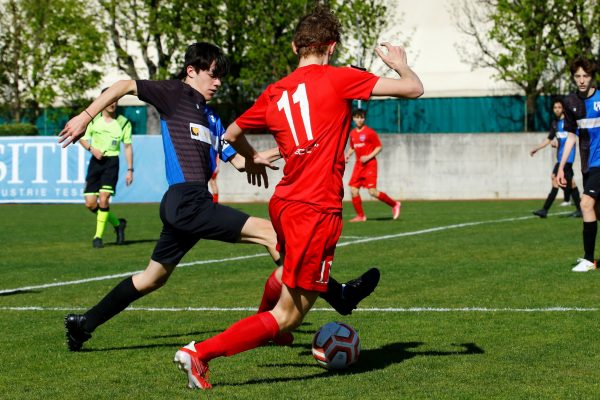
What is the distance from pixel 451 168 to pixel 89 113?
83.0 feet

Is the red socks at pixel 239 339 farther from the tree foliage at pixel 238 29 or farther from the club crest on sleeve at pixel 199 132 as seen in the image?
the tree foliage at pixel 238 29

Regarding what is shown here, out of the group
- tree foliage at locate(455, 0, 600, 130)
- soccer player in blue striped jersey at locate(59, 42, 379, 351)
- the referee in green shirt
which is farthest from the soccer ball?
tree foliage at locate(455, 0, 600, 130)

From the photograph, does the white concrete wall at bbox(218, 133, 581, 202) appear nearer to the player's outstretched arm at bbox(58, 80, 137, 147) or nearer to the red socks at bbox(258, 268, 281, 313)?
the red socks at bbox(258, 268, 281, 313)

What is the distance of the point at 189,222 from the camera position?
7031 millimetres

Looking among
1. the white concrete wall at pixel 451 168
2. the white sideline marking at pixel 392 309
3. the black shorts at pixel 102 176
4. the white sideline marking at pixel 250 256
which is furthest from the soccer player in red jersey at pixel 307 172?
the white concrete wall at pixel 451 168

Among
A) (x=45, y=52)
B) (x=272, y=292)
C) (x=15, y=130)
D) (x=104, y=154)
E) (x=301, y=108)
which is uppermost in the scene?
(x=45, y=52)

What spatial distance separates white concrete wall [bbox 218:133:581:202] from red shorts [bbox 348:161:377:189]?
9.33 metres

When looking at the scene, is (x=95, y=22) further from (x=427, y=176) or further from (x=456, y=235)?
(x=456, y=235)

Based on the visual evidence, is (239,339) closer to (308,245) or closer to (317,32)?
(308,245)

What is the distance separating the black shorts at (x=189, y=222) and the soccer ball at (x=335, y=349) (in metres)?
1.02

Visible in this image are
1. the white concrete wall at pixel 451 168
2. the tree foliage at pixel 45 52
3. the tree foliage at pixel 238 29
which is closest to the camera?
the white concrete wall at pixel 451 168

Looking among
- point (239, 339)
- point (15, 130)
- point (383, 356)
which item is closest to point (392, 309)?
point (383, 356)

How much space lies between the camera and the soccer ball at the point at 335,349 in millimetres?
6359

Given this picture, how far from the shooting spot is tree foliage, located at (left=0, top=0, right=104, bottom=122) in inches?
1563
